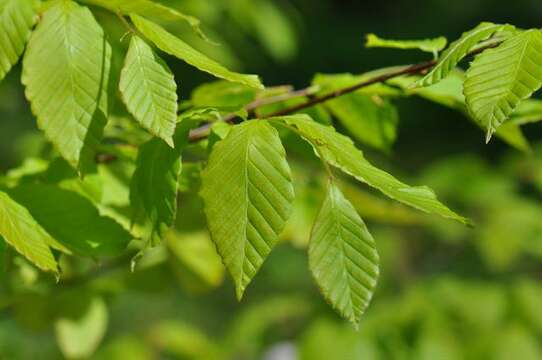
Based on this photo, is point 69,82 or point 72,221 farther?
point 72,221

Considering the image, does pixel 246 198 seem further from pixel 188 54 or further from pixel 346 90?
pixel 346 90

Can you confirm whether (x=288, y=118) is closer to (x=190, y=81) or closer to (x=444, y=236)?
(x=444, y=236)

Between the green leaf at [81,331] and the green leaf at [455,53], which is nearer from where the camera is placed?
the green leaf at [455,53]

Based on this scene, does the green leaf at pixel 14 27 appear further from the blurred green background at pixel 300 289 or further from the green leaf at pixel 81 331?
the green leaf at pixel 81 331

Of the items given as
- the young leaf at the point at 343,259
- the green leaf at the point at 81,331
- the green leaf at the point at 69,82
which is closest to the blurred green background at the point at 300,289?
the green leaf at the point at 81,331

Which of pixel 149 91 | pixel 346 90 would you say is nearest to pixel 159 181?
pixel 149 91

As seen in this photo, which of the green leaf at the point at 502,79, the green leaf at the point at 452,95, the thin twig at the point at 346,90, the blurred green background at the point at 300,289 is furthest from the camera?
the blurred green background at the point at 300,289

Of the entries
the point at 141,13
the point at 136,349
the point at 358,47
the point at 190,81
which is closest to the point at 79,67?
the point at 141,13
